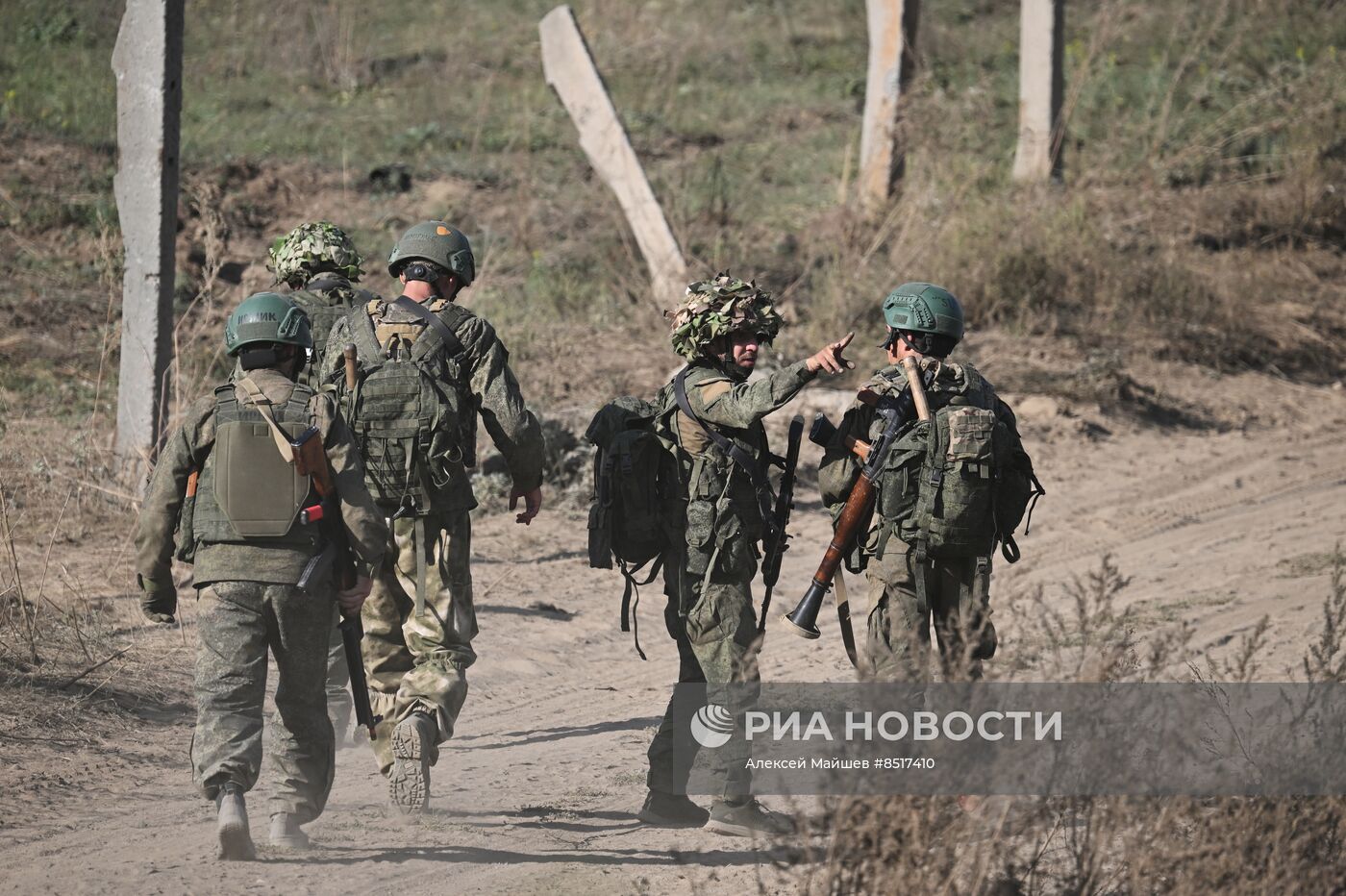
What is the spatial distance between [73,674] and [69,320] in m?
6.13

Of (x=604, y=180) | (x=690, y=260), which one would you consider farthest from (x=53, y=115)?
(x=690, y=260)

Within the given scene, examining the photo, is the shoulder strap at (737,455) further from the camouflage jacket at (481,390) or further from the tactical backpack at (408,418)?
the tactical backpack at (408,418)

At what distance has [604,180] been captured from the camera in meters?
13.3

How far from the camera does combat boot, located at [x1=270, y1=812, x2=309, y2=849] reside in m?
4.81

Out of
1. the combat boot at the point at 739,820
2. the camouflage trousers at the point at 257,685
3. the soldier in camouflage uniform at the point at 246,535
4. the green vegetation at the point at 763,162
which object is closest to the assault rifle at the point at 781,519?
the combat boot at the point at 739,820

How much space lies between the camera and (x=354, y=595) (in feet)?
15.9

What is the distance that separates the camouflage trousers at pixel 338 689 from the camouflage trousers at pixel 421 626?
0.51 meters

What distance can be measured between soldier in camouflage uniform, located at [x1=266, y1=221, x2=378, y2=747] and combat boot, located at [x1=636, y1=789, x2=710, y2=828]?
132 cm

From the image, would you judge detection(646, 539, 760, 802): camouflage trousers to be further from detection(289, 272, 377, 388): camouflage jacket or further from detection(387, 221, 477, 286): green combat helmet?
detection(289, 272, 377, 388): camouflage jacket

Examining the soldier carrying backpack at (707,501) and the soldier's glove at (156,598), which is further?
the soldier carrying backpack at (707,501)

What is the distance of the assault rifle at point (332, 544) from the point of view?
15.1ft

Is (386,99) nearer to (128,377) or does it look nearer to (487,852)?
(128,377)

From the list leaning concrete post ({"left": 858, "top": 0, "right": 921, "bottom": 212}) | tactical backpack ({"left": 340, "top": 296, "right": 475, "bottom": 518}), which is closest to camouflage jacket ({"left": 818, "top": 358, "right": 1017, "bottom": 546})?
tactical backpack ({"left": 340, "top": 296, "right": 475, "bottom": 518})

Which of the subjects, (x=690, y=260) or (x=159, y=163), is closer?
(x=159, y=163)
